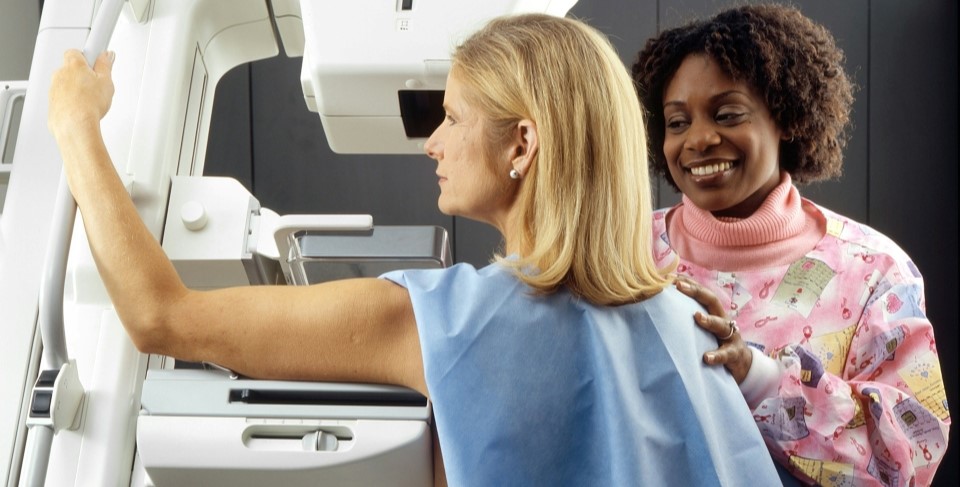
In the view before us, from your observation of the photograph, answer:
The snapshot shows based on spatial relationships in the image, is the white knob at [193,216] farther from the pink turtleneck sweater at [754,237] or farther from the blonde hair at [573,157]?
the pink turtleneck sweater at [754,237]

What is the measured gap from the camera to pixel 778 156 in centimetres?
182

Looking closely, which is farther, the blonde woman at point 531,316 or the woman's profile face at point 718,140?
the woman's profile face at point 718,140

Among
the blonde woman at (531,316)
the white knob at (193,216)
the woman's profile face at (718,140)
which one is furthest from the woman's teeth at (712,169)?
the white knob at (193,216)

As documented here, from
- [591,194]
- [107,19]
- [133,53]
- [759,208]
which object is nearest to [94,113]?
[107,19]

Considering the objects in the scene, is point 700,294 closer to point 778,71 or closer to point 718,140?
point 718,140

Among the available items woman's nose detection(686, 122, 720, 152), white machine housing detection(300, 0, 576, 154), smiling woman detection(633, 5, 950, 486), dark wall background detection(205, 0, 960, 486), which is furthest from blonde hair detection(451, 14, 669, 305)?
dark wall background detection(205, 0, 960, 486)

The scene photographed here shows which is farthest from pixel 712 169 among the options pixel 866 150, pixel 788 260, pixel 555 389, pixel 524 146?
pixel 866 150

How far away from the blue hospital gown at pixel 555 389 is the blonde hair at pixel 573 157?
30 mm

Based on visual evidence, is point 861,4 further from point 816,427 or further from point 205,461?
point 205,461

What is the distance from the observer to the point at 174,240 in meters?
1.59

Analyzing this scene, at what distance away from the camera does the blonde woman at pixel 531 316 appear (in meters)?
1.17

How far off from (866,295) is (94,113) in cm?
97

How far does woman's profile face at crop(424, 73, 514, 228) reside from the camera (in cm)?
128

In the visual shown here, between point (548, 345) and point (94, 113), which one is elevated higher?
point (94, 113)
